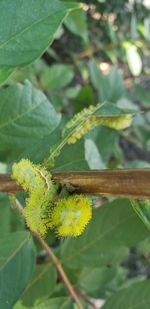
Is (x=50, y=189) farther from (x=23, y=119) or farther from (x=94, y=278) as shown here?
(x=94, y=278)

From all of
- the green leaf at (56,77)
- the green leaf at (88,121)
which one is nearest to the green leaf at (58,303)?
the green leaf at (88,121)

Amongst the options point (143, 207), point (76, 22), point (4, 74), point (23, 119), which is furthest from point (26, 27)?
point (76, 22)

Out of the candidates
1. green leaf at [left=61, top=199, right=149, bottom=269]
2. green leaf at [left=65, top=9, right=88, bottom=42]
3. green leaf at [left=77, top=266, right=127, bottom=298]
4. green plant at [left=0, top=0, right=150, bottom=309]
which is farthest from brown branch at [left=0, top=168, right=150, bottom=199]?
green leaf at [left=65, top=9, right=88, bottom=42]

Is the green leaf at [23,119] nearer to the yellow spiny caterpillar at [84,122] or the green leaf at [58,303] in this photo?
the yellow spiny caterpillar at [84,122]

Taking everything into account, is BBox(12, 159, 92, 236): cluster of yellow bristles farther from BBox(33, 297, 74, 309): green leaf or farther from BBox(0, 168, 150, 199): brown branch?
BBox(33, 297, 74, 309): green leaf

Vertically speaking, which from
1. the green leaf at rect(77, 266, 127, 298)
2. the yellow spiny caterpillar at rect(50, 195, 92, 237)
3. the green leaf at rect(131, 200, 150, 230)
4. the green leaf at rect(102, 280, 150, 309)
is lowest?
the green leaf at rect(77, 266, 127, 298)

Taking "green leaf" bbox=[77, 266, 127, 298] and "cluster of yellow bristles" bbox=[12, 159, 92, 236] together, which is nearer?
"cluster of yellow bristles" bbox=[12, 159, 92, 236]

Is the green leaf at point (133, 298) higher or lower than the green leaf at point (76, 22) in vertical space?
lower
